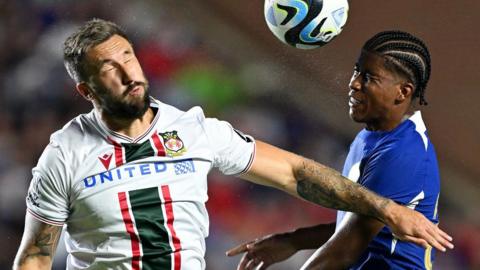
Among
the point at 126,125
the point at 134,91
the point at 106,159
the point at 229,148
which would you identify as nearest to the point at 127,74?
the point at 134,91

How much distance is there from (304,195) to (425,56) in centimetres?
74

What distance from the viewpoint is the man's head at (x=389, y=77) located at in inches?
115

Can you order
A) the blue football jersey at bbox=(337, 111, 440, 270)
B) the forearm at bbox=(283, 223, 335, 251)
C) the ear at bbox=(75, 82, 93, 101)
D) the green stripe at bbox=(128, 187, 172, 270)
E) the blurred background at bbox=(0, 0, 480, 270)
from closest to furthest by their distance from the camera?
the green stripe at bbox=(128, 187, 172, 270), the ear at bbox=(75, 82, 93, 101), the blue football jersey at bbox=(337, 111, 440, 270), the forearm at bbox=(283, 223, 335, 251), the blurred background at bbox=(0, 0, 480, 270)

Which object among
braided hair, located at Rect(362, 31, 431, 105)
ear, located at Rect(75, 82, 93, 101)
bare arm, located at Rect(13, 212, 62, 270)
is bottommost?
bare arm, located at Rect(13, 212, 62, 270)

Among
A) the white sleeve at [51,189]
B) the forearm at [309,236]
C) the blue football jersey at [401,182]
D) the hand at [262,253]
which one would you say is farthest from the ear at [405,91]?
the white sleeve at [51,189]

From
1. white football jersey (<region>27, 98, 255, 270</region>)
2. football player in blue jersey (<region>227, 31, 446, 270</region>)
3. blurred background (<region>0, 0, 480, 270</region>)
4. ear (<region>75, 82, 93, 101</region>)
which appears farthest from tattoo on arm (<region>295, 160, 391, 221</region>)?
blurred background (<region>0, 0, 480, 270</region>)

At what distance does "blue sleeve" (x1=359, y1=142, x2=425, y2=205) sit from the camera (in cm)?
271

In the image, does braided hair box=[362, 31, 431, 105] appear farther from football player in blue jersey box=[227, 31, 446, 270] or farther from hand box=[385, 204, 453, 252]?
hand box=[385, 204, 453, 252]

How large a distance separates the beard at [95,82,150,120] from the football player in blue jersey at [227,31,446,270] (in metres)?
0.66

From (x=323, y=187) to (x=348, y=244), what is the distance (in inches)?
8.7

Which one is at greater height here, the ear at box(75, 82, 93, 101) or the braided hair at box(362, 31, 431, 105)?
the braided hair at box(362, 31, 431, 105)

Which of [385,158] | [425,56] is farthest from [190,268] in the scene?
[425,56]

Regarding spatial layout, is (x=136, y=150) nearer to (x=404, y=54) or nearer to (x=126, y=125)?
(x=126, y=125)

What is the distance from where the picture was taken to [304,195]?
8.88 feet
